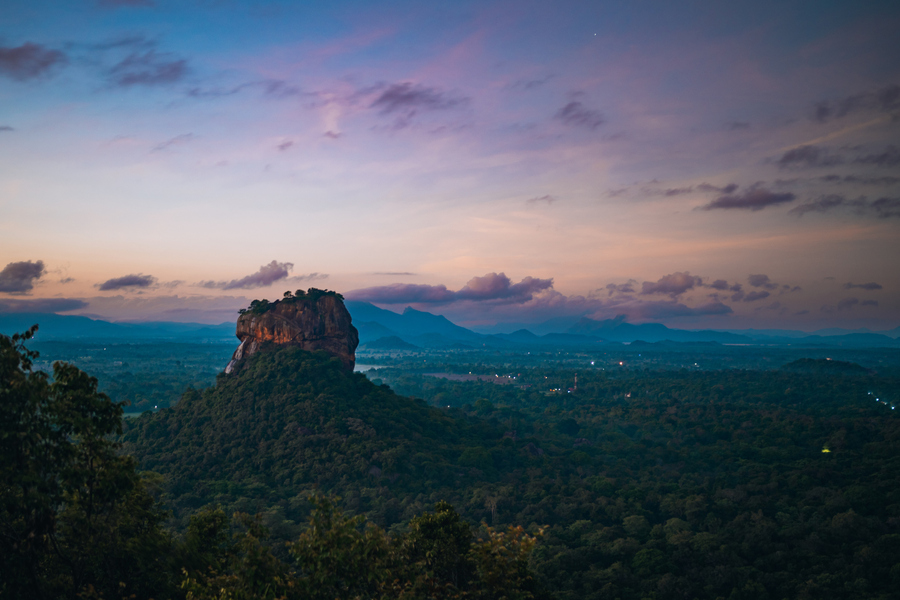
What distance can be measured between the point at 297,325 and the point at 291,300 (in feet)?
12.8

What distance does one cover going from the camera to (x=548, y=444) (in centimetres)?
8150

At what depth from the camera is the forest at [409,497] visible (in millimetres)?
14742

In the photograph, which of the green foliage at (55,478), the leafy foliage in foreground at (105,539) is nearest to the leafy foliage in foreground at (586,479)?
the leafy foliage in foreground at (105,539)

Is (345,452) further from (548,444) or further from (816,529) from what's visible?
(816,529)

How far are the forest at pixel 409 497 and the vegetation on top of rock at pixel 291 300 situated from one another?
8.56 m

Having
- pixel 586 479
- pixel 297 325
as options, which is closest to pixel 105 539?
pixel 586 479

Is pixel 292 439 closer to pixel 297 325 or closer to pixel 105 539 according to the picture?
pixel 297 325

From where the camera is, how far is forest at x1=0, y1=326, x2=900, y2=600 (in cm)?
1474

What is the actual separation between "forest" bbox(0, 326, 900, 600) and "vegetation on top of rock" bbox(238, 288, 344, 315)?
8561 millimetres

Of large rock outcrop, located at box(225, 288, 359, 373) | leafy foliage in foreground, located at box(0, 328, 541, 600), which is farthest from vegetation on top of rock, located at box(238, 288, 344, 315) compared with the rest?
leafy foliage in foreground, located at box(0, 328, 541, 600)

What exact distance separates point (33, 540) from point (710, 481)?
66.8 metres

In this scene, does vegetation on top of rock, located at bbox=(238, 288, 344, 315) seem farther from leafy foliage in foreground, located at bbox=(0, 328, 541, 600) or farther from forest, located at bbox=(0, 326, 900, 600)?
leafy foliage in foreground, located at bbox=(0, 328, 541, 600)

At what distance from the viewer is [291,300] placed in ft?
249

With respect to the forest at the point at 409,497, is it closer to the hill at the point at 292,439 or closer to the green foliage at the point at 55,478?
the green foliage at the point at 55,478
